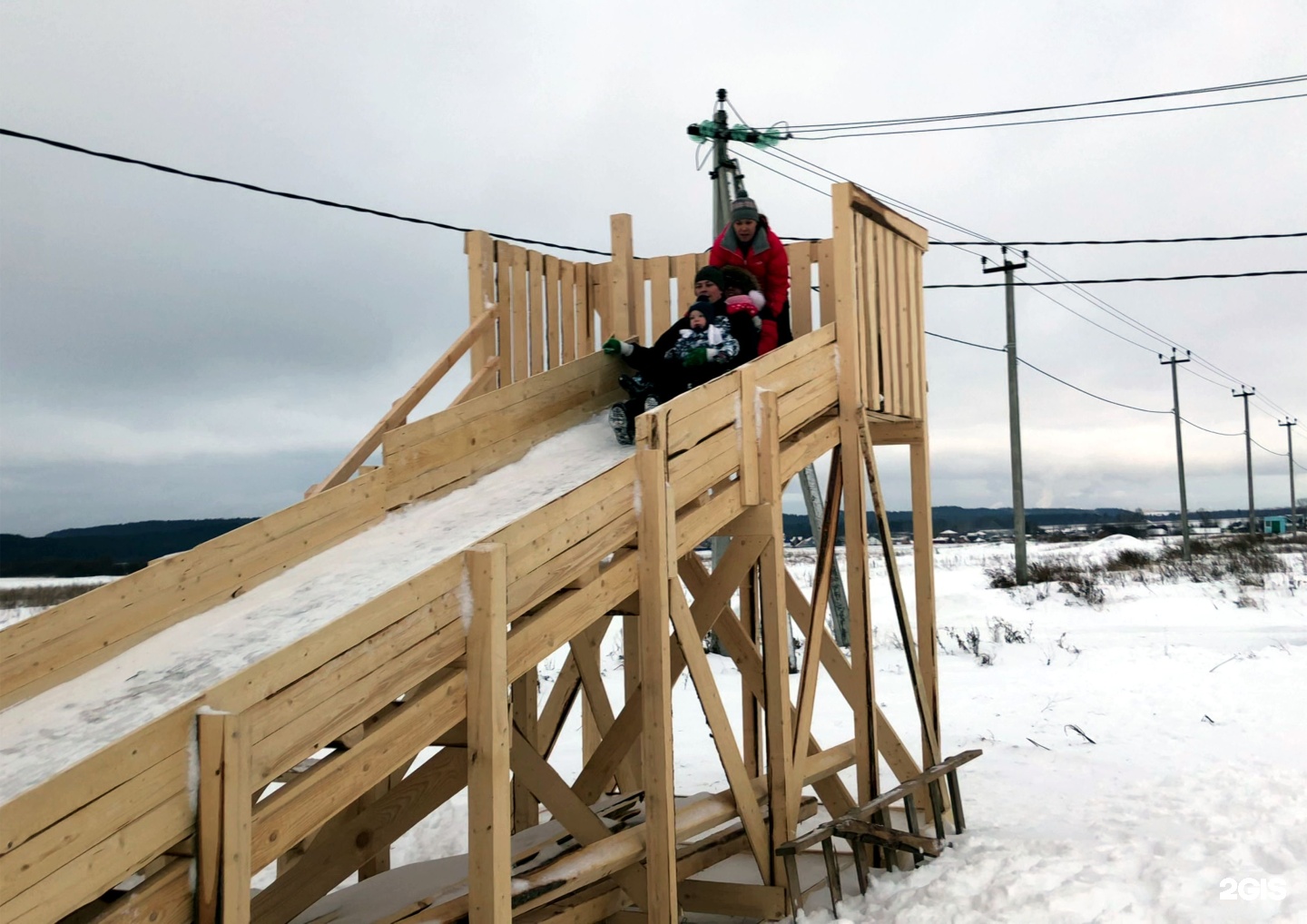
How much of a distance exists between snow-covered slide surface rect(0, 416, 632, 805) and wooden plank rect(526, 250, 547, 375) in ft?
5.40

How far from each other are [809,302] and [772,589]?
272 cm

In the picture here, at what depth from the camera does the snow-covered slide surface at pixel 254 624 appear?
343cm

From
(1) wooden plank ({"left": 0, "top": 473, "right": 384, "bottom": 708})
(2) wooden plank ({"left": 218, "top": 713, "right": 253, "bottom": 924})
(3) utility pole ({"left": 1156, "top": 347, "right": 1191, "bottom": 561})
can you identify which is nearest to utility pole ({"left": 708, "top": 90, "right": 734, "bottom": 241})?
(1) wooden plank ({"left": 0, "top": 473, "right": 384, "bottom": 708})

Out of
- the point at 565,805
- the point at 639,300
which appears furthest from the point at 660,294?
the point at 565,805

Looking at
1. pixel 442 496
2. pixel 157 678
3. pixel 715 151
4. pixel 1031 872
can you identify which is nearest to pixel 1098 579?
pixel 715 151

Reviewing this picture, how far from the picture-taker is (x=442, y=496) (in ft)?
19.6

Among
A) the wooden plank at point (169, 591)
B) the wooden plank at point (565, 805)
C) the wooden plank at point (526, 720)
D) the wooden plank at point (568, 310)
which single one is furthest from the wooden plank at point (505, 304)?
the wooden plank at point (565, 805)

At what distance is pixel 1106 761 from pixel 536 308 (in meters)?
6.93

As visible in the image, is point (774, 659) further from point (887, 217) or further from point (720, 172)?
point (720, 172)

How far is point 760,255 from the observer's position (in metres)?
7.50

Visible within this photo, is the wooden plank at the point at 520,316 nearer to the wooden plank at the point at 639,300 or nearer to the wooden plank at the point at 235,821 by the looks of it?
the wooden plank at the point at 639,300

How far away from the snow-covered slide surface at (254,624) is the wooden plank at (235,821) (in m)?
0.38

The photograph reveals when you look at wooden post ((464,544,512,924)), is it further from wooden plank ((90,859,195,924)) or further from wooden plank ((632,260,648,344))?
wooden plank ((632,260,648,344))

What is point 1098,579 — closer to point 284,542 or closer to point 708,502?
point 708,502
